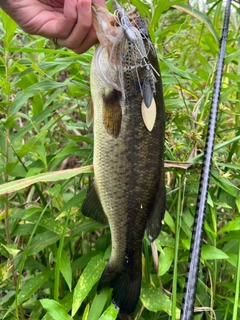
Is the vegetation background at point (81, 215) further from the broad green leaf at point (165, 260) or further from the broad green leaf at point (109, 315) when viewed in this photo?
the broad green leaf at point (109, 315)

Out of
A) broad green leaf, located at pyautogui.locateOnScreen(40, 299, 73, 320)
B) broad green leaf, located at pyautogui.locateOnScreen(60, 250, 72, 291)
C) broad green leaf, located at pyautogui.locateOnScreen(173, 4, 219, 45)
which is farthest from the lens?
broad green leaf, located at pyautogui.locateOnScreen(173, 4, 219, 45)

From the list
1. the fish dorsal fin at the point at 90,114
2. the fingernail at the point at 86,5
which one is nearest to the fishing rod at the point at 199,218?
the fish dorsal fin at the point at 90,114

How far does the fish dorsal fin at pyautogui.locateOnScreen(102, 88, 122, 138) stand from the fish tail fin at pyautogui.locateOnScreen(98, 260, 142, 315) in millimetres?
450

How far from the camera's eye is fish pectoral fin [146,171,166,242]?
133cm

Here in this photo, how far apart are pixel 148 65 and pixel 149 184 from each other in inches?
15.2

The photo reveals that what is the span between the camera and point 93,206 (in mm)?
1359

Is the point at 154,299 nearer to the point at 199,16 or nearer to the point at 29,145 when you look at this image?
the point at 29,145

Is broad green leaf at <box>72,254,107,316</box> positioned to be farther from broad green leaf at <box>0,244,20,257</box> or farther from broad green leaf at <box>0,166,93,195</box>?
broad green leaf at <box>0,166,93,195</box>

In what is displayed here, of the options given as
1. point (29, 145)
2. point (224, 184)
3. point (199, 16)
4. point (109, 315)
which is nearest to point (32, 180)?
point (29, 145)

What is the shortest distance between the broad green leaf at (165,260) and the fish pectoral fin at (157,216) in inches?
3.4

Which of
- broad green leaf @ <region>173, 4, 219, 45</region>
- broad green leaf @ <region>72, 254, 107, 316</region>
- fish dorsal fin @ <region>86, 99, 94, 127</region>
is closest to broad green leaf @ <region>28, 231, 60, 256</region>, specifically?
broad green leaf @ <region>72, 254, 107, 316</region>

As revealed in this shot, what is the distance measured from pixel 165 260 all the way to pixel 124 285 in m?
0.16

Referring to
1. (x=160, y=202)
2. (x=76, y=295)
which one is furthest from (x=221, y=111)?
(x=76, y=295)

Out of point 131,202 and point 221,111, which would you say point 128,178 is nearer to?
point 131,202
